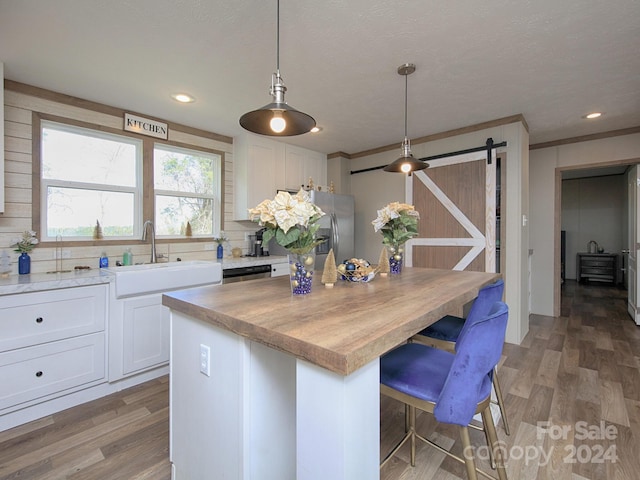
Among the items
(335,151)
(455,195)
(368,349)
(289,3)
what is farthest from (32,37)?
(455,195)

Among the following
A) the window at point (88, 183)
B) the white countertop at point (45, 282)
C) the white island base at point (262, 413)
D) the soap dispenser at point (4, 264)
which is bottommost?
the white island base at point (262, 413)

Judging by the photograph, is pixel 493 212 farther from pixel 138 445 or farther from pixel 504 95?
pixel 138 445

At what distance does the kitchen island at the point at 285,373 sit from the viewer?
2.70ft

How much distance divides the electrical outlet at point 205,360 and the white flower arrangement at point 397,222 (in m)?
1.46

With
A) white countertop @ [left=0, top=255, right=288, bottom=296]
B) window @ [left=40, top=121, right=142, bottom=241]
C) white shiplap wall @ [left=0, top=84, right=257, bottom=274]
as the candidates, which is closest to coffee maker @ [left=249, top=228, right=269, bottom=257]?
window @ [left=40, top=121, right=142, bottom=241]

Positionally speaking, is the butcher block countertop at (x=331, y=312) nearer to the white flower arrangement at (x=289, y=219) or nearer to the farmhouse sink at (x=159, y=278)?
the white flower arrangement at (x=289, y=219)

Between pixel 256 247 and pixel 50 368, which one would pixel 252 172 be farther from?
pixel 50 368

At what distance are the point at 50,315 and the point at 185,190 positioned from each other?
1.90 metres

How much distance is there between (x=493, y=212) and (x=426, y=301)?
2.71 metres

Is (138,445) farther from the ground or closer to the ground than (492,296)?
closer to the ground

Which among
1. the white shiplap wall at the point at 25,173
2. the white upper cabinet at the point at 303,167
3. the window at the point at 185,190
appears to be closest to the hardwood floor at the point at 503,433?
the white shiplap wall at the point at 25,173

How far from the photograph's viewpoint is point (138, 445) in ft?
6.07

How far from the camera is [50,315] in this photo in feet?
7.11

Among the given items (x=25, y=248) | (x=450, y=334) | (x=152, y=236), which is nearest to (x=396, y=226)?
(x=450, y=334)
